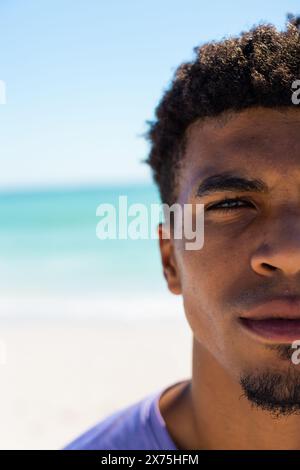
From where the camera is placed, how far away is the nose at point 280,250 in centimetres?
166

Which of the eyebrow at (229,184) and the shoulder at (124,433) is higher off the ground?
the eyebrow at (229,184)

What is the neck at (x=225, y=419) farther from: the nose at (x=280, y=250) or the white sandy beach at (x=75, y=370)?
the white sandy beach at (x=75, y=370)

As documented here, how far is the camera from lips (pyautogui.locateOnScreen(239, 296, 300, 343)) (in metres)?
1.65

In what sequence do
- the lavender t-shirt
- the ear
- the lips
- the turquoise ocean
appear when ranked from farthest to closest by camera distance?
1. the turquoise ocean
2. the ear
3. the lavender t-shirt
4. the lips

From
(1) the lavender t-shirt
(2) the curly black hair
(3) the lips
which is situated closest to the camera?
(3) the lips

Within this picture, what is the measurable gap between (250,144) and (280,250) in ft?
1.38

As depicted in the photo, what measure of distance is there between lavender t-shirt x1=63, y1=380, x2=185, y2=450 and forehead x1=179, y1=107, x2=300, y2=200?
96 centimetres

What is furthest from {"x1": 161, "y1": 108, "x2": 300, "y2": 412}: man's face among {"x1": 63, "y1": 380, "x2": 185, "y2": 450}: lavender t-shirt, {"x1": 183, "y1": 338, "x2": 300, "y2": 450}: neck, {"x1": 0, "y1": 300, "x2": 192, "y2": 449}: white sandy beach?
{"x1": 0, "y1": 300, "x2": 192, "y2": 449}: white sandy beach

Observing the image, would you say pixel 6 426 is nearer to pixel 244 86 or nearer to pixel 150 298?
pixel 244 86

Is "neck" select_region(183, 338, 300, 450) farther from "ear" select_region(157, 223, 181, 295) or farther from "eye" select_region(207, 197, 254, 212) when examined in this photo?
"eye" select_region(207, 197, 254, 212)

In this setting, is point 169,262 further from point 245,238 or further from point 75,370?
point 75,370

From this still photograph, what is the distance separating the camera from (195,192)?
6.54ft

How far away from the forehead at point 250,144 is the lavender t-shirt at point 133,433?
0.96 m

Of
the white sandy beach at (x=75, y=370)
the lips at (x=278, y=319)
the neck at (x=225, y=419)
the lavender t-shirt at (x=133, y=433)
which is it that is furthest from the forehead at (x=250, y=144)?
the white sandy beach at (x=75, y=370)
